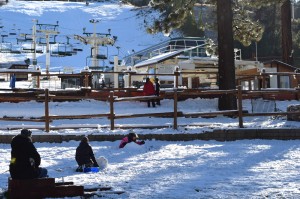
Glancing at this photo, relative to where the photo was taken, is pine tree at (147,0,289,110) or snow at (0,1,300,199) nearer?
snow at (0,1,300,199)

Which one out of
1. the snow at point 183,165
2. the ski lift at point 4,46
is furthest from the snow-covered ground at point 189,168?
the ski lift at point 4,46

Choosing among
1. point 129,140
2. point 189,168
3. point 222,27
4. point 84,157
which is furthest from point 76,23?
point 189,168

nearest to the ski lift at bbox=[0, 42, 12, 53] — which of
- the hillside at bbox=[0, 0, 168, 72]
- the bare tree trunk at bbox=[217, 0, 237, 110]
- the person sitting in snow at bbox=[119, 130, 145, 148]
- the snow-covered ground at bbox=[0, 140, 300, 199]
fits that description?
the hillside at bbox=[0, 0, 168, 72]

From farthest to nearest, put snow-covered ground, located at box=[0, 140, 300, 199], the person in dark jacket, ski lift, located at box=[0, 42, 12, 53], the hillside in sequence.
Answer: the hillside, ski lift, located at box=[0, 42, 12, 53], snow-covered ground, located at box=[0, 140, 300, 199], the person in dark jacket

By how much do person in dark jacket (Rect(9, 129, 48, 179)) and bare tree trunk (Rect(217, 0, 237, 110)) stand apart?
1452 cm

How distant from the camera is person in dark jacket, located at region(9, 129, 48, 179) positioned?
8484 millimetres

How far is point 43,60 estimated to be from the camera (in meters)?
77.6

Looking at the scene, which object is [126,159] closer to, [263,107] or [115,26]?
[263,107]

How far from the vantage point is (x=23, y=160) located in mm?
8570

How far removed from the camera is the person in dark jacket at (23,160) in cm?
848

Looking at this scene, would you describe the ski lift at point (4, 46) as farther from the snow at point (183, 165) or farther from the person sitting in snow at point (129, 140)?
the person sitting in snow at point (129, 140)

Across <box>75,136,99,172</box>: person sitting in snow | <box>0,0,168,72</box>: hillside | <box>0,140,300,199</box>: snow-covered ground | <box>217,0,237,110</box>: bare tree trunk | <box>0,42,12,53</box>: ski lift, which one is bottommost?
<box>0,140,300,199</box>: snow-covered ground

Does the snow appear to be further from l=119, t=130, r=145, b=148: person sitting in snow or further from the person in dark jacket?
the person in dark jacket

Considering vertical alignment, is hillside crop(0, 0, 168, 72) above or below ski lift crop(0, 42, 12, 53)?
above
